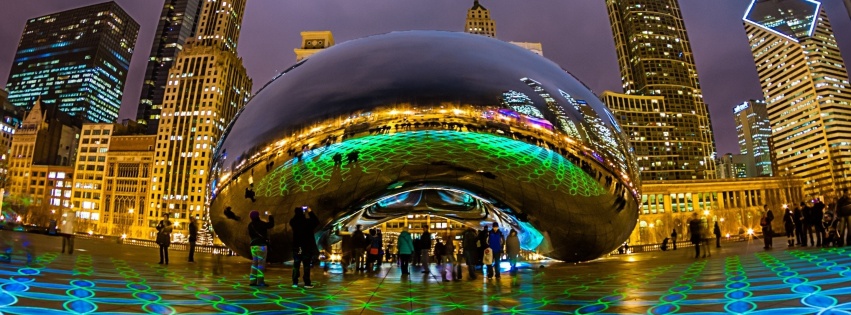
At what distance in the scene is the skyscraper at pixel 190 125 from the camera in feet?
300

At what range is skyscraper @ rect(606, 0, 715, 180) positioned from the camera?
Answer: 113m

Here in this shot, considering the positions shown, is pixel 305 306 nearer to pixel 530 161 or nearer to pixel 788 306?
pixel 530 161

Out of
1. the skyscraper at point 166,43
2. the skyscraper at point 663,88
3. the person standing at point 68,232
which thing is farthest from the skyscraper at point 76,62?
the person standing at point 68,232

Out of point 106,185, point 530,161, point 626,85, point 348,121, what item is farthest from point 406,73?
point 626,85

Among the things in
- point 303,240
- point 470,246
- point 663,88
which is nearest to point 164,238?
point 303,240

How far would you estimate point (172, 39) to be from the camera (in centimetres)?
16288

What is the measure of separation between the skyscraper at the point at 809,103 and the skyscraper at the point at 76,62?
192 m

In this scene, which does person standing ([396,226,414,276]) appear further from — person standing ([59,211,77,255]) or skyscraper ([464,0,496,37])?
skyscraper ([464,0,496,37])

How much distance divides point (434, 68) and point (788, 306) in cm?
434

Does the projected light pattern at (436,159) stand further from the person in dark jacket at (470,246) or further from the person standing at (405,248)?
the person standing at (405,248)

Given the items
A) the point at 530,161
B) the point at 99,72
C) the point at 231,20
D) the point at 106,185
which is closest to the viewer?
the point at 530,161

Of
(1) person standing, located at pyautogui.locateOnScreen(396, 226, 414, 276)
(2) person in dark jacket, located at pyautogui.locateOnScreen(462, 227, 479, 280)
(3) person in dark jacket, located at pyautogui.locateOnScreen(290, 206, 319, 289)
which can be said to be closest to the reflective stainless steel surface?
(3) person in dark jacket, located at pyautogui.locateOnScreen(290, 206, 319, 289)

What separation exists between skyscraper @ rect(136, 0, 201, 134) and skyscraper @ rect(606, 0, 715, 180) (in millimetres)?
136694

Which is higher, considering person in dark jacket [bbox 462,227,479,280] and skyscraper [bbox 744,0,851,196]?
skyscraper [bbox 744,0,851,196]
